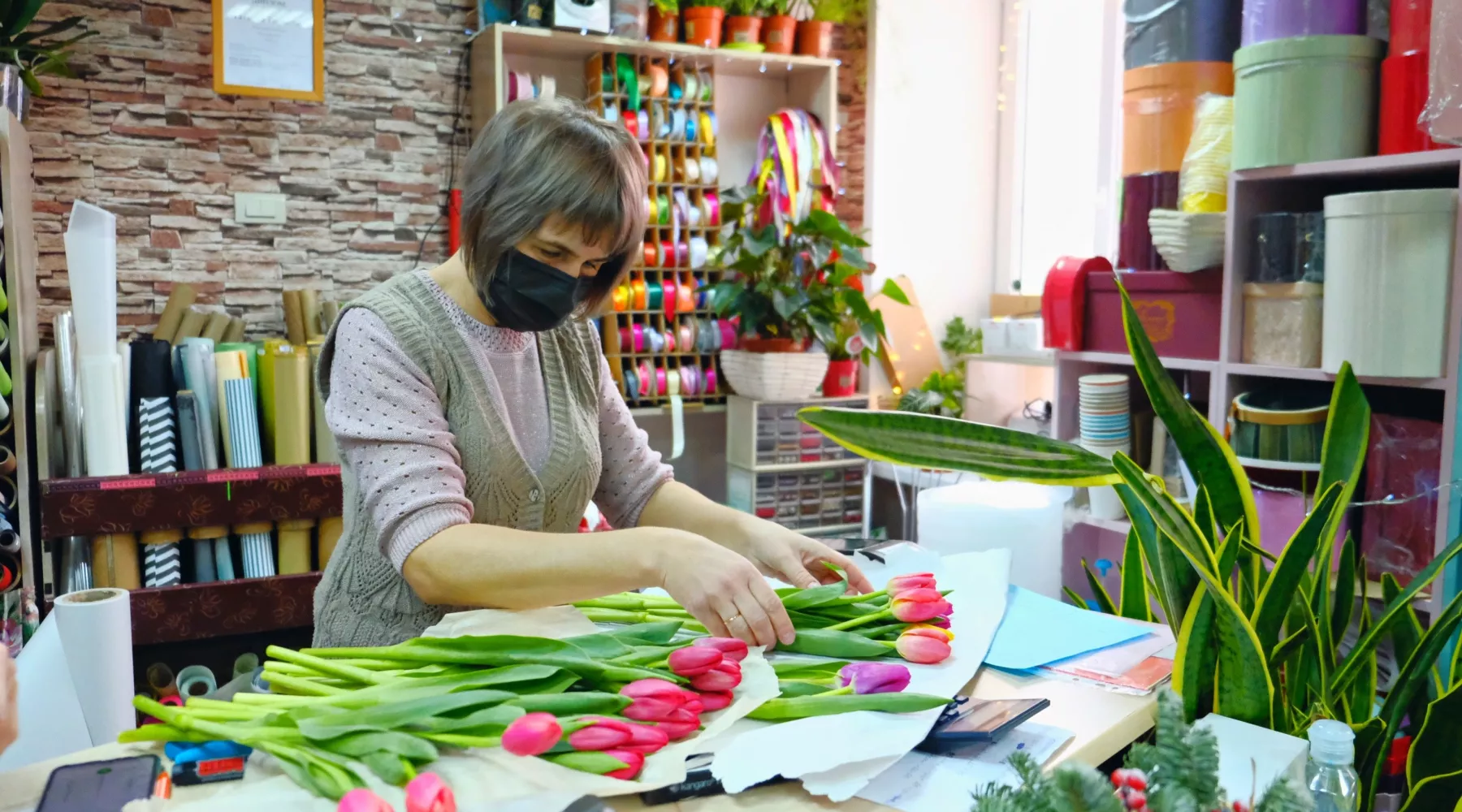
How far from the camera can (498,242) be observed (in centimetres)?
133

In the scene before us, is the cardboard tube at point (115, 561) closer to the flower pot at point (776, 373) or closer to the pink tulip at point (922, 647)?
the flower pot at point (776, 373)

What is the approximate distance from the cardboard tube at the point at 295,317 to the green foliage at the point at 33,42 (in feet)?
2.54

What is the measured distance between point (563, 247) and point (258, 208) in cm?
214

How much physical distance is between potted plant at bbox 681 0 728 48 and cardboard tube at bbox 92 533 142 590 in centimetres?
218

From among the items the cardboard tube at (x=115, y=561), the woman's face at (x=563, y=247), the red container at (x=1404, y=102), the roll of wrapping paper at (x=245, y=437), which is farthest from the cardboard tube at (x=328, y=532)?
the red container at (x=1404, y=102)

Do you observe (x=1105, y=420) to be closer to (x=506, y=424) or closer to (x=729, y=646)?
(x=506, y=424)

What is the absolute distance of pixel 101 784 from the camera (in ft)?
2.49

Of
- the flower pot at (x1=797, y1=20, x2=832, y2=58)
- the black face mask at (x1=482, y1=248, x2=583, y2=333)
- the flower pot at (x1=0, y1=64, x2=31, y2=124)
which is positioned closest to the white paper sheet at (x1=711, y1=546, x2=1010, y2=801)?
the black face mask at (x1=482, y1=248, x2=583, y2=333)

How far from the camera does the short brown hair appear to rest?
130cm

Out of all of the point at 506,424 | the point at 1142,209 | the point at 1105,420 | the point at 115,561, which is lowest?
the point at 115,561

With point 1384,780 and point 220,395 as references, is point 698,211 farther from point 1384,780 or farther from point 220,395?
point 1384,780

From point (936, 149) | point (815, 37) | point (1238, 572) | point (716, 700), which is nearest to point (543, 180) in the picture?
point (716, 700)

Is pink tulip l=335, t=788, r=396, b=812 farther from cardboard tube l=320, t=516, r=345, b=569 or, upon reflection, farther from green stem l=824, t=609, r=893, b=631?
cardboard tube l=320, t=516, r=345, b=569

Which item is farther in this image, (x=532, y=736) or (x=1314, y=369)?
(x=1314, y=369)
